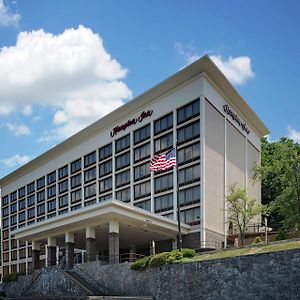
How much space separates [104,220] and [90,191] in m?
27.1

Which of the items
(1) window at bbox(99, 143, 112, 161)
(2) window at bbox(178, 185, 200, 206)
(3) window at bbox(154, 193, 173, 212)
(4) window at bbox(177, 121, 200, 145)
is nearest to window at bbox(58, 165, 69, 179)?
(1) window at bbox(99, 143, 112, 161)

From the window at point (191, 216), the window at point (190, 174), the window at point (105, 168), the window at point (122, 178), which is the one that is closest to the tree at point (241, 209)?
the window at point (191, 216)

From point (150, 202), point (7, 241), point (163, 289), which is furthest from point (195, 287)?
point (7, 241)

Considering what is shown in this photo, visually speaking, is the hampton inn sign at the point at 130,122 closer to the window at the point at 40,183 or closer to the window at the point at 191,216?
the window at the point at 191,216

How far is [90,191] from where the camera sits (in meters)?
72.8

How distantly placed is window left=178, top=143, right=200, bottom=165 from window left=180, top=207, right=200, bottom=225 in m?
5.47

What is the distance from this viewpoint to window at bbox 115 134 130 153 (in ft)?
213

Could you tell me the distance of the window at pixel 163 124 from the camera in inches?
2306

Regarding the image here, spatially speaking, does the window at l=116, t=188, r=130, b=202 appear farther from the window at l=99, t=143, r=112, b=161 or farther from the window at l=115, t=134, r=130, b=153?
the window at l=99, t=143, r=112, b=161

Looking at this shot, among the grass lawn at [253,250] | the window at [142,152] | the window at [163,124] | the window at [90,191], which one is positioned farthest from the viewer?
the window at [90,191]

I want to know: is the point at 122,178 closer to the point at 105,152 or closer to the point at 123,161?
the point at 123,161

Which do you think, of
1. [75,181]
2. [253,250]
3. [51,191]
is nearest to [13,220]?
[51,191]

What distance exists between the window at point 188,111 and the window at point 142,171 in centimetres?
764

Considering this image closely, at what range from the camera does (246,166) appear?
65312mm
